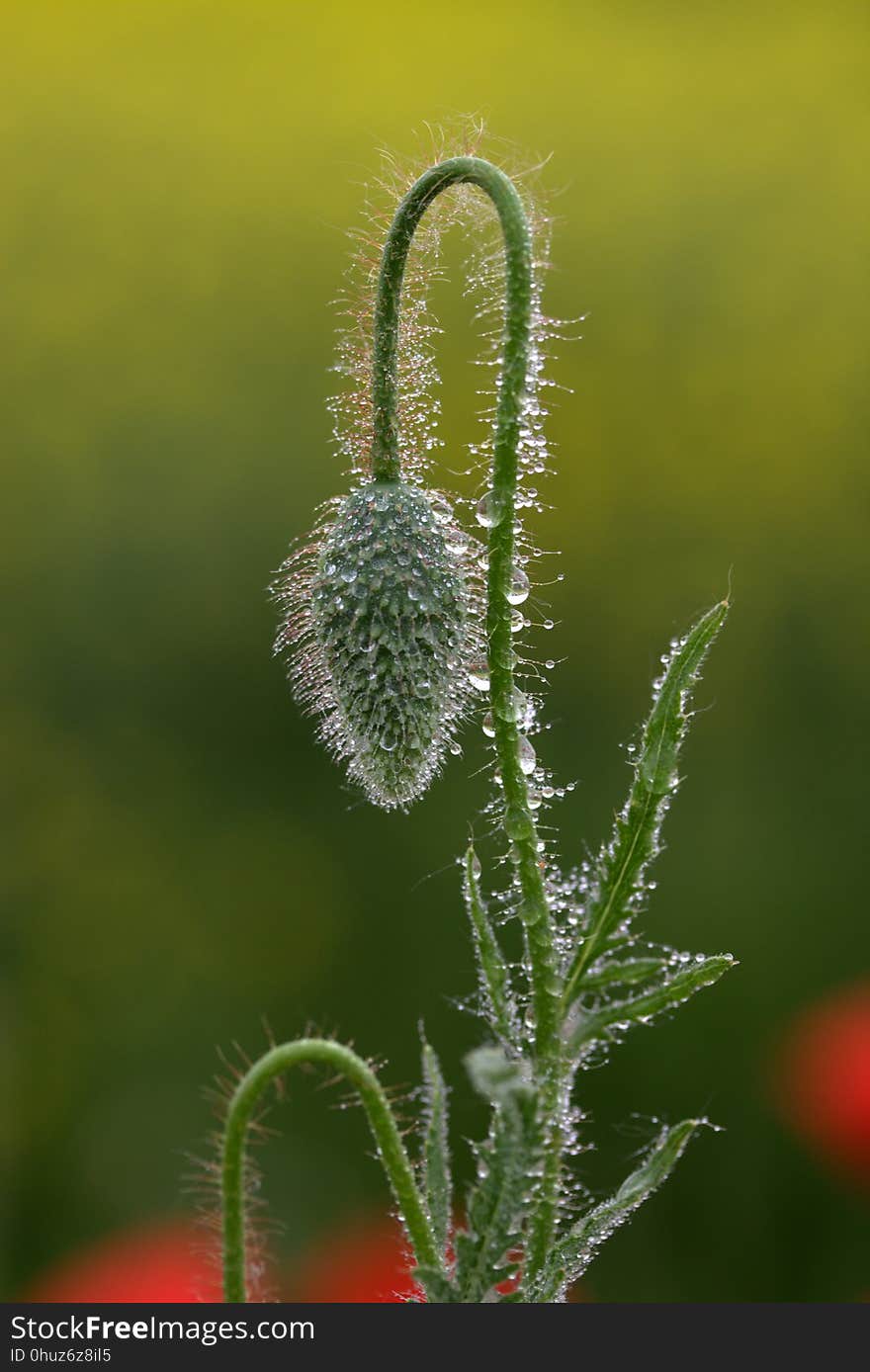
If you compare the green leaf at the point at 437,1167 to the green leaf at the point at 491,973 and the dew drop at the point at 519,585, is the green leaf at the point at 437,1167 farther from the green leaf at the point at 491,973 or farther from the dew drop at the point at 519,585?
the dew drop at the point at 519,585

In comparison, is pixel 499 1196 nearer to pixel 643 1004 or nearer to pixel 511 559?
pixel 643 1004

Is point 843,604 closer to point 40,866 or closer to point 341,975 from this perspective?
→ point 341,975

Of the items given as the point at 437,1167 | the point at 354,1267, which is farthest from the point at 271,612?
the point at 437,1167

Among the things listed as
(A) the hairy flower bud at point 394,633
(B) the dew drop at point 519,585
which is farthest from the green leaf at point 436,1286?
(B) the dew drop at point 519,585

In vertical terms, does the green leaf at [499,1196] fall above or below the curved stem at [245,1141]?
below

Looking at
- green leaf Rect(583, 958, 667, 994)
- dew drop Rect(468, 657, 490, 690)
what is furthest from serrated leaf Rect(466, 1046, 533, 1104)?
dew drop Rect(468, 657, 490, 690)

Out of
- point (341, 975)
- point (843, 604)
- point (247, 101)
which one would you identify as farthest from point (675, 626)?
point (247, 101)
